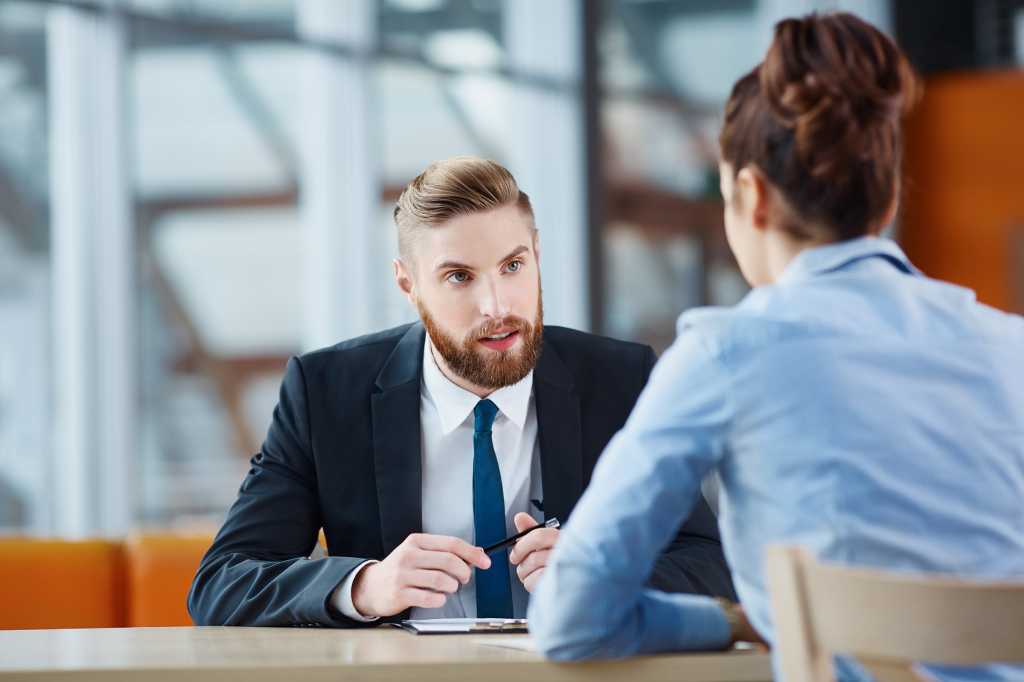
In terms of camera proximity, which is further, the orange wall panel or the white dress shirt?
the orange wall panel

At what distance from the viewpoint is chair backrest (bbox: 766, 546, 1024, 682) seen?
115 centimetres

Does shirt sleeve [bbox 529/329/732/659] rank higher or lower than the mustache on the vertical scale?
lower

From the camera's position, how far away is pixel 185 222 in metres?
4.75

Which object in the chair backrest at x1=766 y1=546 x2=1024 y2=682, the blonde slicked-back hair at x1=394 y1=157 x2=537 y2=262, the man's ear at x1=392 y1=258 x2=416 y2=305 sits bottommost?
the chair backrest at x1=766 y1=546 x2=1024 y2=682

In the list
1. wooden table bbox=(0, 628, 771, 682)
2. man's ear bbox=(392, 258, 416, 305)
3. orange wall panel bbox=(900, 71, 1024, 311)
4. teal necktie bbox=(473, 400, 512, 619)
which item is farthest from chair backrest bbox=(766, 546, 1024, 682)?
orange wall panel bbox=(900, 71, 1024, 311)

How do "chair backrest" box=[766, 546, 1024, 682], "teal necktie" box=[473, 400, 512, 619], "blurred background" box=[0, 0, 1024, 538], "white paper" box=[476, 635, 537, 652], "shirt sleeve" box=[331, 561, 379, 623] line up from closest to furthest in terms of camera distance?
"chair backrest" box=[766, 546, 1024, 682], "white paper" box=[476, 635, 537, 652], "shirt sleeve" box=[331, 561, 379, 623], "teal necktie" box=[473, 400, 512, 619], "blurred background" box=[0, 0, 1024, 538]

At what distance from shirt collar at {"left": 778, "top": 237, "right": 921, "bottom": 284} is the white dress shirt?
838mm

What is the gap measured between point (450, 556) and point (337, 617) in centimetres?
19

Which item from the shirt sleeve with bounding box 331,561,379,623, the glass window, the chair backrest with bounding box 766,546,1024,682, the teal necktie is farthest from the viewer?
the glass window

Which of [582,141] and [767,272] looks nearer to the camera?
[767,272]

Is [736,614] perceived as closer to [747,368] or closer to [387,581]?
[747,368]

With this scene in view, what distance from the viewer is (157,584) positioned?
8.18 feet

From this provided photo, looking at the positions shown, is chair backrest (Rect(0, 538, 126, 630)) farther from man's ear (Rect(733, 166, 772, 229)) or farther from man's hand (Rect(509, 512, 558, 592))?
man's ear (Rect(733, 166, 772, 229))

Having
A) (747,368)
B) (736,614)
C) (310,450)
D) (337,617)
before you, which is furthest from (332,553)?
(747,368)
